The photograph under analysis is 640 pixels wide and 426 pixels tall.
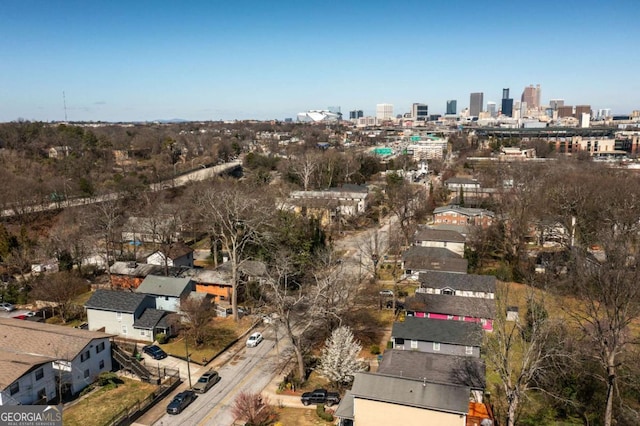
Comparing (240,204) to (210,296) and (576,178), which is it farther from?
(576,178)

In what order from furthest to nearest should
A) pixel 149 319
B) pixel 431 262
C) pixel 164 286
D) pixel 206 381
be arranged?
1. pixel 431 262
2. pixel 164 286
3. pixel 149 319
4. pixel 206 381

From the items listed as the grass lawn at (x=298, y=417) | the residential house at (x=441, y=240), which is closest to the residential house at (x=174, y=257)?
the grass lawn at (x=298, y=417)

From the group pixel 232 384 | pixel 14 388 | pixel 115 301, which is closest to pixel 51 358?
pixel 14 388

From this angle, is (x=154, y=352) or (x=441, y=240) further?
(x=441, y=240)

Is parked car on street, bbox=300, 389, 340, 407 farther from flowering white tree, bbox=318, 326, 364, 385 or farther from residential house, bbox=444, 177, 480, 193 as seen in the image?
residential house, bbox=444, 177, 480, 193

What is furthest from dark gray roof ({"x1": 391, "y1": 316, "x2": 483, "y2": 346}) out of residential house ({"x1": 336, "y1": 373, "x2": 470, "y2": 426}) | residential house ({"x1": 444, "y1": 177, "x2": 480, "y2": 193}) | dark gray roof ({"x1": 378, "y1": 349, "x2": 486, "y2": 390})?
residential house ({"x1": 444, "y1": 177, "x2": 480, "y2": 193})

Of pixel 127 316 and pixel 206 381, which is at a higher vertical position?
pixel 127 316

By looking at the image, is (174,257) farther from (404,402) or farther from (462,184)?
(462,184)
